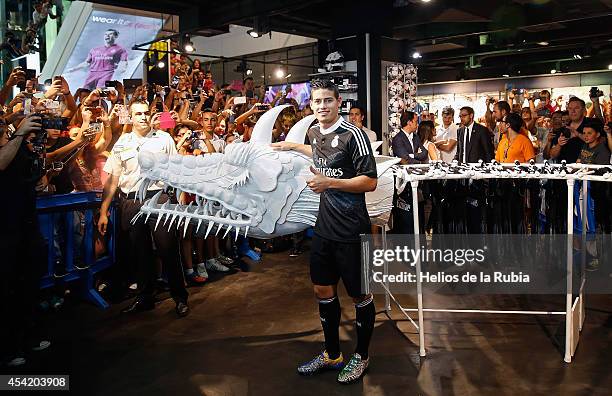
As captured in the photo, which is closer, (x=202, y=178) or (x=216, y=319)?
(x=202, y=178)

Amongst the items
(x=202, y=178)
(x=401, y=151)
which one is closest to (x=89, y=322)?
(x=202, y=178)

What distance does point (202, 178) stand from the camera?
9.78 ft

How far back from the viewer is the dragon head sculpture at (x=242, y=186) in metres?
2.96

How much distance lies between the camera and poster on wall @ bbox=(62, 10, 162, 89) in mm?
11383

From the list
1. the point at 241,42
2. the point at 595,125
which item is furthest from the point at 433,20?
the point at 241,42

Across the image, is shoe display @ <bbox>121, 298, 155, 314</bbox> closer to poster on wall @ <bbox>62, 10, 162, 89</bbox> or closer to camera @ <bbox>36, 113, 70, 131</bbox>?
camera @ <bbox>36, 113, 70, 131</bbox>

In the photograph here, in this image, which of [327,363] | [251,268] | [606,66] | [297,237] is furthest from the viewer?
[606,66]

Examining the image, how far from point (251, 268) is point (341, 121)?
11.0 ft

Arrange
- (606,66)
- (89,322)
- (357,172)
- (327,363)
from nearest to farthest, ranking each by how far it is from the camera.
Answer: (357,172)
(327,363)
(89,322)
(606,66)

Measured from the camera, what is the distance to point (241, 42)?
14797mm

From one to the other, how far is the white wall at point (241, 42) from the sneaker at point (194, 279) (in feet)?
31.5

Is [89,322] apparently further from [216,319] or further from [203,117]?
[203,117]

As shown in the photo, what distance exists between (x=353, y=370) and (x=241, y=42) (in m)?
13.0

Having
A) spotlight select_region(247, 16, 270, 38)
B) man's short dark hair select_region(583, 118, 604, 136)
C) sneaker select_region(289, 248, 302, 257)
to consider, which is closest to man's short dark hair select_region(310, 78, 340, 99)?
man's short dark hair select_region(583, 118, 604, 136)
